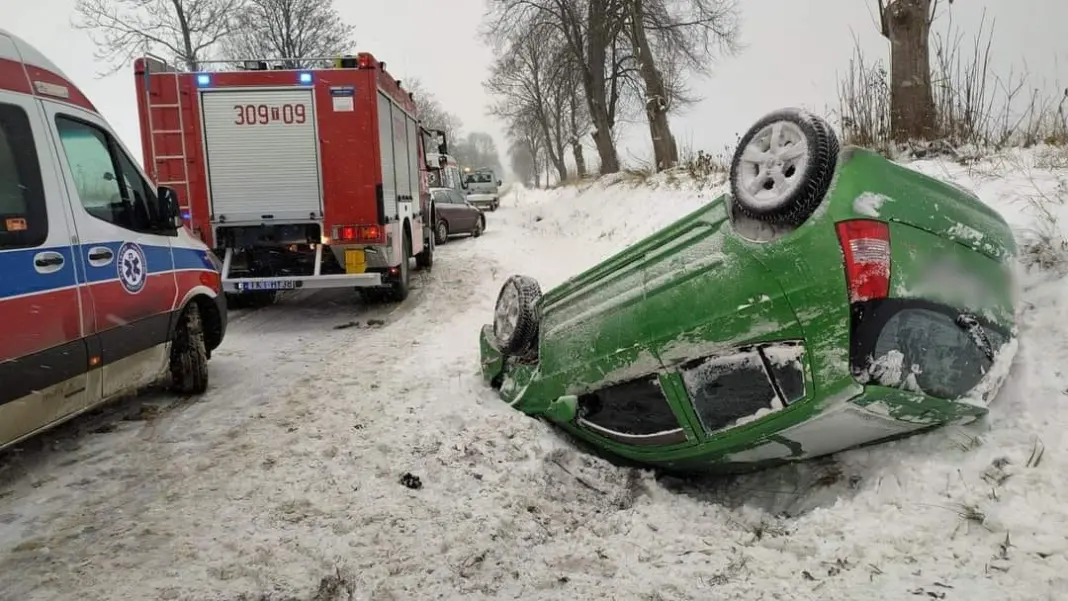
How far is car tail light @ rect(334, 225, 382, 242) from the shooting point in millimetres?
7922

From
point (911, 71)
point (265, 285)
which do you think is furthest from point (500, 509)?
point (911, 71)

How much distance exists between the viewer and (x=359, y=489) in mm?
3340

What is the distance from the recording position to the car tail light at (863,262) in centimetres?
256

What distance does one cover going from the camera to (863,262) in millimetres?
2566

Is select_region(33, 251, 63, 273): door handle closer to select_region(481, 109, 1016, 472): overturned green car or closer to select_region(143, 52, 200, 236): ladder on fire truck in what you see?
select_region(481, 109, 1016, 472): overturned green car

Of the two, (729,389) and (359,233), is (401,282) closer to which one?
(359,233)

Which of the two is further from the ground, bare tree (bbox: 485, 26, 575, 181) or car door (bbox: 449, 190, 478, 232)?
bare tree (bbox: 485, 26, 575, 181)

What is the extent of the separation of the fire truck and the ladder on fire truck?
0.01m

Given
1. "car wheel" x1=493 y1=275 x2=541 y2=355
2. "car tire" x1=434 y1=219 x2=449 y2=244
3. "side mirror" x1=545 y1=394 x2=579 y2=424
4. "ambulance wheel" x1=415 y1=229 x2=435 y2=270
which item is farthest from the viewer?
"car tire" x1=434 y1=219 x2=449 y2=244

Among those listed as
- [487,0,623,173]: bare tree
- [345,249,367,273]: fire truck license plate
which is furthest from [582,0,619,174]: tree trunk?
[345,249,367,273]: fire truck license plate

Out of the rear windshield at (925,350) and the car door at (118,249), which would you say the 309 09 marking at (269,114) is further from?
the rear windshield at (925,350)

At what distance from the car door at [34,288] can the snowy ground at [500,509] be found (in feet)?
1.68

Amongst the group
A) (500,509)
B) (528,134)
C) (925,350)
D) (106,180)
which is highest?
(528,134)

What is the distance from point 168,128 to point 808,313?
7.80 m
